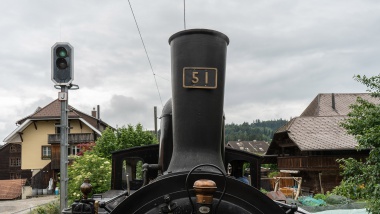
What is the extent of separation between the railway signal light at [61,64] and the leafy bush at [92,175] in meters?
7.33

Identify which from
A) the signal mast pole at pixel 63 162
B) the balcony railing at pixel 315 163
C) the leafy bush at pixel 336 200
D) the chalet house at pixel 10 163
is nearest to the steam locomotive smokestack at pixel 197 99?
the signal mast pole at pixel 63 162

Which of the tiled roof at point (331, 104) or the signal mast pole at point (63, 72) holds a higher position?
the tiled roof at point (331, 104)

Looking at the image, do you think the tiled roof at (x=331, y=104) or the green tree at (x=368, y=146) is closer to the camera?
the green tree at (x=368, y=146)

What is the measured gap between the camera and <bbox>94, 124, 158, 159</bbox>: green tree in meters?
17.9

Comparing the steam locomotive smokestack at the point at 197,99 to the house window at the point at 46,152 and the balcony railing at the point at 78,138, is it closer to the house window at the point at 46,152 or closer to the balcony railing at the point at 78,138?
the balcony railing at the point at 78,138

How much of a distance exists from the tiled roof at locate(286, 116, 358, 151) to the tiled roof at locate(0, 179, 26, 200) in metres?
19.4

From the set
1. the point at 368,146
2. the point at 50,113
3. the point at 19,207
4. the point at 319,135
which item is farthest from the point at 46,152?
the point at 368,146

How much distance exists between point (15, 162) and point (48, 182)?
30.4 ft

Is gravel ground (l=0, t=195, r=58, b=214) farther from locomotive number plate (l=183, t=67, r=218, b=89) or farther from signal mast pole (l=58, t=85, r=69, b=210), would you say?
locomotive number plate (l=183, t=67, r=218, b=89)

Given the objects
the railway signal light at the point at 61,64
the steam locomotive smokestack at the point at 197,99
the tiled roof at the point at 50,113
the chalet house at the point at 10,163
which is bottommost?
the chalet house at the point at 10,163

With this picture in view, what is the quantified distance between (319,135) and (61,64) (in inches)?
730

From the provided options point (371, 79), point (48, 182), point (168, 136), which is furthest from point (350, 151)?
point (48, 182)

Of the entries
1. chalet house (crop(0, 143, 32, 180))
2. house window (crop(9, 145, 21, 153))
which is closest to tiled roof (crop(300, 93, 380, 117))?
house window (crop(9, 145, 21, 153))

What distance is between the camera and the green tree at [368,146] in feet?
23.0
